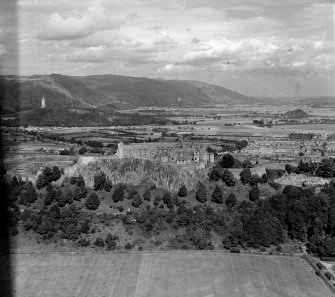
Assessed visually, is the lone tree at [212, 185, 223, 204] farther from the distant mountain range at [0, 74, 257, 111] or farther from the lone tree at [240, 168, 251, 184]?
the distant mountain range at [0, 74, 257, 111]

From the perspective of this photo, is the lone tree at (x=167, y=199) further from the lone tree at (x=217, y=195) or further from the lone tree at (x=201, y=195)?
the lone tree at (x=217, y=195)

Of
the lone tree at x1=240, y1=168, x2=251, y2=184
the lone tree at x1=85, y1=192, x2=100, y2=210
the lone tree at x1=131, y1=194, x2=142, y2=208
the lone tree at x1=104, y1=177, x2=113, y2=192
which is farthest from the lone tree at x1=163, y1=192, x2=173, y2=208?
the lone tree at x1=240, y1=168, x2=251, y2=184

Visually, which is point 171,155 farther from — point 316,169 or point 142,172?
point 316,169

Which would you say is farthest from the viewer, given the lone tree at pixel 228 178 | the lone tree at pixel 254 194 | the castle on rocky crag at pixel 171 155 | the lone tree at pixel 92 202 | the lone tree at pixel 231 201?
the castle on rocky crag at pixel 171 155

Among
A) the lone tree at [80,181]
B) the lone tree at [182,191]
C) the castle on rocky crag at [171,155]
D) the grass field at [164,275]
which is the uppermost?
the castle on rocky crag at [171,155]

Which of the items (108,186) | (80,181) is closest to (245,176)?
(108,186)

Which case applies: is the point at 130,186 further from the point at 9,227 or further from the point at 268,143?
the point at 268,143

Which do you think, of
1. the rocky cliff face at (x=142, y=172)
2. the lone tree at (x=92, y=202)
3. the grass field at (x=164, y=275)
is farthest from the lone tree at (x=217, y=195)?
the lone tree at (x=92, y=202)
